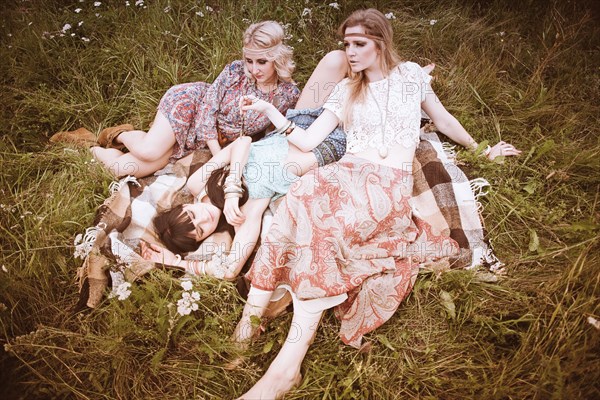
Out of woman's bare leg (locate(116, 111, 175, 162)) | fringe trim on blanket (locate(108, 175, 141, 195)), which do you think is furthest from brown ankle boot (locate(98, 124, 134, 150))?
fringe trim on blanket (locate(108, 175, 141, 195))

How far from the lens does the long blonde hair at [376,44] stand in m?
2.67

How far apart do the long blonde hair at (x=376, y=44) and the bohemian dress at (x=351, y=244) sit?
11.3 inches

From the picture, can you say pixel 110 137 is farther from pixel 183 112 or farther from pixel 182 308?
pixel 182 308

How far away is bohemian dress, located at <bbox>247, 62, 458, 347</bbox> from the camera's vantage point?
7.63 ft

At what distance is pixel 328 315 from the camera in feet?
8.33

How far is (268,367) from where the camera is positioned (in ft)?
7.63

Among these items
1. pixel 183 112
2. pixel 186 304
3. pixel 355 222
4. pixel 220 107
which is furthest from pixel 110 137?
pixel 355 222

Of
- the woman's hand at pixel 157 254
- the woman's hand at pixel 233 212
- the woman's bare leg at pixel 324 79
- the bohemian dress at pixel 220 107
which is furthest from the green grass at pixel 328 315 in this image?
the woman's bare leg at pixel 324 79

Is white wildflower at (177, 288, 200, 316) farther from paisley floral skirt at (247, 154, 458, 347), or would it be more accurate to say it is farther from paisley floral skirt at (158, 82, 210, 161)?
paisley floral skirt at (158, 82, 210, 161)

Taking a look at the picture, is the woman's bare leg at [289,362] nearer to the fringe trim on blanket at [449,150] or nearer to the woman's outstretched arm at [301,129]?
the woman's outstretched arm at [301,129]

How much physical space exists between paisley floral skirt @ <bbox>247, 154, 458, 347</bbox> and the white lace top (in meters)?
0.30

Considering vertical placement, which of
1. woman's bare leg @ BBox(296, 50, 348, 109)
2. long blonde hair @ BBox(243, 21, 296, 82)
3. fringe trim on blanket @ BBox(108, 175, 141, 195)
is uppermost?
long blonde hair @ BBox(243, 21, 296, 82)

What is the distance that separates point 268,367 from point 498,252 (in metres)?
1.67

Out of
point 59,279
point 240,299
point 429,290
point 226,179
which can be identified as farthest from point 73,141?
point 429,290
